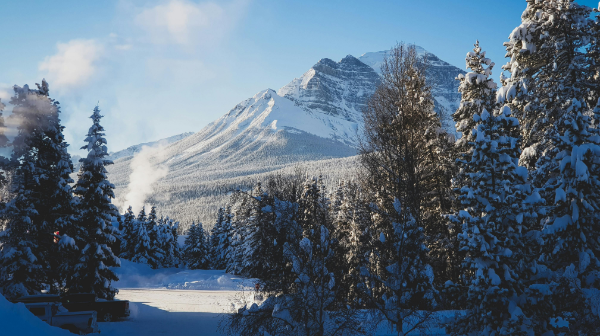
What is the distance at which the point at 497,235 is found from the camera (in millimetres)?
13086

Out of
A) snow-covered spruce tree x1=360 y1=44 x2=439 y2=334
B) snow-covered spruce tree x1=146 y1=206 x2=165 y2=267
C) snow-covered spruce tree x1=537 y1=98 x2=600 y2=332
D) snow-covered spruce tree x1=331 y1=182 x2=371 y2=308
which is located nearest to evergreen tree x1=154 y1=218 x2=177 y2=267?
snow-covered spruce tree x1=146 y1=206 x2=165 y2=267

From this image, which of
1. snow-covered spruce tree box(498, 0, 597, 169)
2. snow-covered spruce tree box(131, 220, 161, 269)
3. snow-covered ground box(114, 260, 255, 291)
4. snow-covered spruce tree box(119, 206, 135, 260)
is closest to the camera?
snow-covered spruce tree box(498, 0, 597, 169)

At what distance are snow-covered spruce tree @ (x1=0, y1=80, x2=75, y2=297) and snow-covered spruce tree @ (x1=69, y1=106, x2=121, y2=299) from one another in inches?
42.4

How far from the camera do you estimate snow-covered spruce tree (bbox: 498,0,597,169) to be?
13938mm

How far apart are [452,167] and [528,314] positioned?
8.31 metres

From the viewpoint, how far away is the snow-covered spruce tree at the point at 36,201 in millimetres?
20344

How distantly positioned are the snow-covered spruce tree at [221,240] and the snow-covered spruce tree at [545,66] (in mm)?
54026

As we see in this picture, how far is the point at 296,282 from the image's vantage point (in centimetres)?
1209

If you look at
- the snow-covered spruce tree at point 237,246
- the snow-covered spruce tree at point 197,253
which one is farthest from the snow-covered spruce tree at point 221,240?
the snow-covered spruce tree at point 237,246

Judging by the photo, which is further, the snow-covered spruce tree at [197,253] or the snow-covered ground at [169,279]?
the snow-covered spruce tree at [197,253]

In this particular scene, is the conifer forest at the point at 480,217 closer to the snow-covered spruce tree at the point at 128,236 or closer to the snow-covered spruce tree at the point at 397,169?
the snow-covered spruce tree at the point at 397,169

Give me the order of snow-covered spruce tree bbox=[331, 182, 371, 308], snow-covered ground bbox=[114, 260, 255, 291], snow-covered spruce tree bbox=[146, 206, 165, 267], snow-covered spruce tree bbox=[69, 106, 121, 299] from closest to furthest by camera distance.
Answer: snow-covered spruce tree bbox=[331, 182, 371, 308]
snow-covered spruce tree bbox=[69, 106, 121, 299]
snow-covered ground bbox=[114, 260, 255, 291]
snow-covered spruce tree bbox=[146, 206, 165, 267]

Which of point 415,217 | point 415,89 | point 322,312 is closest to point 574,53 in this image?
point 415,89

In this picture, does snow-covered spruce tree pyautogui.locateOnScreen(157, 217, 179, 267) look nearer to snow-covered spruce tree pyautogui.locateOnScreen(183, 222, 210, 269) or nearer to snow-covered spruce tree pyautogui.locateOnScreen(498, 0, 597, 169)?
snow-covered spruce tree pyautogui.locateOnScreen(183, 222, 210, 269)
